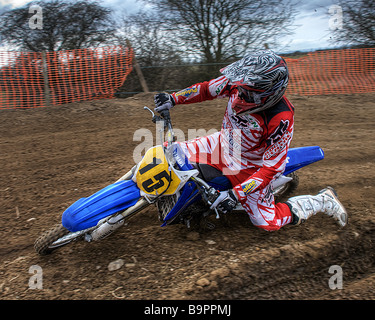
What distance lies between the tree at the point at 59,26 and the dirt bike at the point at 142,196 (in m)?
7.65

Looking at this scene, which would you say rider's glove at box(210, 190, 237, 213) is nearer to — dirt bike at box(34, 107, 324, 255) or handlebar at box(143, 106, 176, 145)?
dirt bike at box(34, 107, 324, 255)

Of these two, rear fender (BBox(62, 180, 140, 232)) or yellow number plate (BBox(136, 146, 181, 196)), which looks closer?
rear fender (BBox(62, 180, 140, 232))

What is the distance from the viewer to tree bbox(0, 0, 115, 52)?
9.20m

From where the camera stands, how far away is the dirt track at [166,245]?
9.38ft

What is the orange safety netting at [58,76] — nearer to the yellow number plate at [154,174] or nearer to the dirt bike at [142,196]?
the dirt bike at [142,196]

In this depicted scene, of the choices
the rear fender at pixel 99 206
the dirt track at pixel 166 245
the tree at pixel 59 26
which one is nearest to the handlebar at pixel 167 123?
the rear fender at pixel 99 206

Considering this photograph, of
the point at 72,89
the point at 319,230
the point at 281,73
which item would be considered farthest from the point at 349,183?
the point at 72,89

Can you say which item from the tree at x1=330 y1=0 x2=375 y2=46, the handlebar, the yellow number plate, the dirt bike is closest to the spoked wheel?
the dirt bike

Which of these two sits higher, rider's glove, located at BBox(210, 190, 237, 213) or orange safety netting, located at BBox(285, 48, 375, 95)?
rider's glove, located at BBox(210, 190, 237, 213)

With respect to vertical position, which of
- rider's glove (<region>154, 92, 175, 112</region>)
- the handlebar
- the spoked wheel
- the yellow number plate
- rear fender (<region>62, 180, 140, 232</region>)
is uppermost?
rider's glove (<region>154, 92, 175, 112</region>)

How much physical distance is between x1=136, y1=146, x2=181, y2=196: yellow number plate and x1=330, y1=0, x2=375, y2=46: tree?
1070 cm

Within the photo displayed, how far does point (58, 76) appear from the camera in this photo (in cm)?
848

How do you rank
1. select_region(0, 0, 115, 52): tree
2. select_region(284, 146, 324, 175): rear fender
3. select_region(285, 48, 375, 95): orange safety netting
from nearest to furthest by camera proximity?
select_region(284, 146, 324, 175): rear fender
select_region(0, 0, 115, 52): tree
select_region(285, 48, 375, 95): orange safety netting

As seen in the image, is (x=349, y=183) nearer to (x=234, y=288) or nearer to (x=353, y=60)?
(x=234, y=288)
